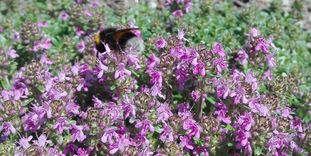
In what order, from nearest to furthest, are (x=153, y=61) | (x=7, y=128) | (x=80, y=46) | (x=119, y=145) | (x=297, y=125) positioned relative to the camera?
(x=119, y=145)
(x=7, y=128)
(x=153, y=61)
(x=297, y=125)
(x=80, y=46)

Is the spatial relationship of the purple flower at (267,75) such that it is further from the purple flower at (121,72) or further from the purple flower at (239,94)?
the purple flower at (121,72)

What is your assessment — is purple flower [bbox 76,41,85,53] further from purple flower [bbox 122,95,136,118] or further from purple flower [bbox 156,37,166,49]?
purple flower [bbox 122,95,136,118]

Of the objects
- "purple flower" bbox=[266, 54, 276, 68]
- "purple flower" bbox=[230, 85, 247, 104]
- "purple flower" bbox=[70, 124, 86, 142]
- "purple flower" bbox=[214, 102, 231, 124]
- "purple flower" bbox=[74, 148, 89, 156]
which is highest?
"purple flower" bbox=[230, 85, 247, 104]

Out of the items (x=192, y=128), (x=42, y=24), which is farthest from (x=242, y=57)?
(x=42, y=24)

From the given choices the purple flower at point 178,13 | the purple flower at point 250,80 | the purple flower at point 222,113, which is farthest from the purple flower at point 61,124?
the purple flower at point 178,13

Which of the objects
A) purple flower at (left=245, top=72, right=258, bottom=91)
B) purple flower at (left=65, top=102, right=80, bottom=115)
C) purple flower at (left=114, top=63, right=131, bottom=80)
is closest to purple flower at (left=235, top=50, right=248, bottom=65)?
purple flower at (left=245, top=72, right=258, bottom=91)

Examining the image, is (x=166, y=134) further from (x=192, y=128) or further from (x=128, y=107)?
(x=128, y=107)

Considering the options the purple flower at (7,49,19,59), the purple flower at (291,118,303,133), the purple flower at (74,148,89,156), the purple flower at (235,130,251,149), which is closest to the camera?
the purple flower at (235,130,251,149)

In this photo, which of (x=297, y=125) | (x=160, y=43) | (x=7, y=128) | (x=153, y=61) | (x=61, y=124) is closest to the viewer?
(x=61, y=124)
